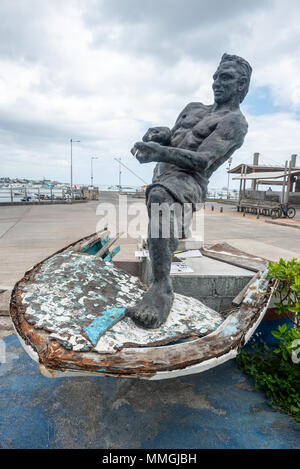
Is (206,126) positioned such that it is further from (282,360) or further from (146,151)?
(282,360)

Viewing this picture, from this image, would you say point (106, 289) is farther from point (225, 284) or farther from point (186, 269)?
point (225, 284)

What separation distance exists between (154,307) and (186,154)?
3.04 ft

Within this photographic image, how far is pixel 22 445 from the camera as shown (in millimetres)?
1395

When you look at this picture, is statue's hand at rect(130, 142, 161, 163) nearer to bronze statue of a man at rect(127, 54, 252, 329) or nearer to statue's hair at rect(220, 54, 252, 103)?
bronze statue of a man at rect(127, 54, 252, 329)

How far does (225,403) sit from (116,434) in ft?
2.23

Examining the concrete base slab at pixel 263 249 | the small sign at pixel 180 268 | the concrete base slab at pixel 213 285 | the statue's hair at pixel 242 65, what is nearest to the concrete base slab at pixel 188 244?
the small sign at pixel 180 268

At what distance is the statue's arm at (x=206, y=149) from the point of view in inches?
63.8

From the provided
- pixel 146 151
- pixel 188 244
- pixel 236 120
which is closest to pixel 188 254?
pixel 188 244

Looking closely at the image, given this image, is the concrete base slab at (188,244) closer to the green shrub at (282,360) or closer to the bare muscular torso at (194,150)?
the bare muscular torso at (194,150)

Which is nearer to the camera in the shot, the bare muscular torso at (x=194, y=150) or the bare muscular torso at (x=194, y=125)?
the bare muscular torso at (x=194, y=150)

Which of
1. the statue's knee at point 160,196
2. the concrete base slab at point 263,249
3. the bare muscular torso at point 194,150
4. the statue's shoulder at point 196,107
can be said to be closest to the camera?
the statue's knee at point 160,196

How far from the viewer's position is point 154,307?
1595 mm
